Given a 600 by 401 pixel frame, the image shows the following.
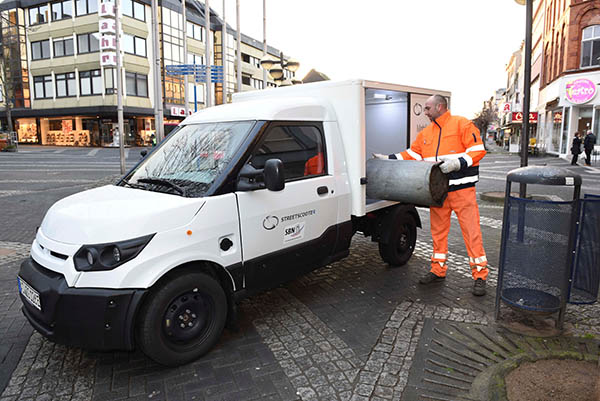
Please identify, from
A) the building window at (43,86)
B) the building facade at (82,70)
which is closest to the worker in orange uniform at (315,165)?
the building facade at (82,70)

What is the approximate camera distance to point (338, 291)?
16.2 feet

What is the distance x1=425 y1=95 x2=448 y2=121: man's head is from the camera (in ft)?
15.5

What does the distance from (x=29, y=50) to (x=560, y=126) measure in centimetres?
5126

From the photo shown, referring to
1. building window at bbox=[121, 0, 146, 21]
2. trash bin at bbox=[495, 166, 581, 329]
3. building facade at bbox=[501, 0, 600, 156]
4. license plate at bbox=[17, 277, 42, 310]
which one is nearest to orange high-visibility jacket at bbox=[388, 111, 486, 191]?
trash bin at bbox=[495, 166, 581, 329]

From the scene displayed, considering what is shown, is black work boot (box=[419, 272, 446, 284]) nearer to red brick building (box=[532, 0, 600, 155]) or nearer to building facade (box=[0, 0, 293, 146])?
red brick building (box=[532, 0, 600, 155])

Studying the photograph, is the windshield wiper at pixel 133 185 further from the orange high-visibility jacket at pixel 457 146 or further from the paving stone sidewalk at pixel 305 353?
the orange high-visibility jacket at pixel 457 146

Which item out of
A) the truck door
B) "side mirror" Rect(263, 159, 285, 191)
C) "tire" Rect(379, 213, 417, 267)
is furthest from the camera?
"tire" Rect(379, 213, 417, 267)

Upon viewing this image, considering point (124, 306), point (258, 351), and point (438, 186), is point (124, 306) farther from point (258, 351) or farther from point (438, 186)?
→ point (438, 186)

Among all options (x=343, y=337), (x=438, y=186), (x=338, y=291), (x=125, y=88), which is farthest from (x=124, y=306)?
(x=125, y=88)

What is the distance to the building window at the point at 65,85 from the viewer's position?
144ft

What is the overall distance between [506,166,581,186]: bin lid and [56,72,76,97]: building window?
48291 mm

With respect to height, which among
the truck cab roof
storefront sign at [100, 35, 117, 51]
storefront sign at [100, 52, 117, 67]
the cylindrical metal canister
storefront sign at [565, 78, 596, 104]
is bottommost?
the cylindrical metal canister

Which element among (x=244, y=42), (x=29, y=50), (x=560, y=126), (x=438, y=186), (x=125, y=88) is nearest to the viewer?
(x=438, y=186)

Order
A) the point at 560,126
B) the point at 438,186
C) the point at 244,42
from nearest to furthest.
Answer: the point at 438,186, the point at 560,126, the point at 244,42
